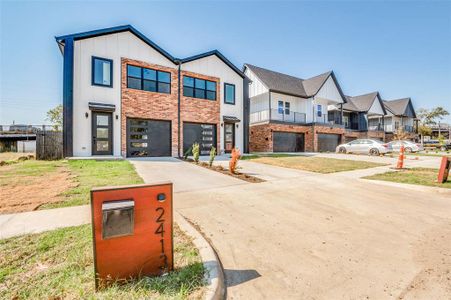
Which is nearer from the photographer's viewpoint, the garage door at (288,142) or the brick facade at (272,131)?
the brick facade at (272,131)

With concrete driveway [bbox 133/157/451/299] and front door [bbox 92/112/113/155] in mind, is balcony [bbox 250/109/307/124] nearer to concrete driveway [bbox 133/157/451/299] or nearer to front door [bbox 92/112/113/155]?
front door [bbox 92/112/113/155]

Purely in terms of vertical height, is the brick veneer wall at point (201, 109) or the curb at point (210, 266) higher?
the brick veneer wall at point (201, 109)

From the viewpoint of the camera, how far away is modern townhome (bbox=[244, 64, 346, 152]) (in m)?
22.2

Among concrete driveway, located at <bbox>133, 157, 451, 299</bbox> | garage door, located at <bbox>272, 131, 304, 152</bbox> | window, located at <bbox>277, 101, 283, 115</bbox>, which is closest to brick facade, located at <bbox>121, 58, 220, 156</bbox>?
garage door, located at <bbox>272, 131, 304, 152</bbox>

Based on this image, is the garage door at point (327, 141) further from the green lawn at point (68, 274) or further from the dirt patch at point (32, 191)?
the green lawn at point (68, 274)

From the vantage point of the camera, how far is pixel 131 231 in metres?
2.19

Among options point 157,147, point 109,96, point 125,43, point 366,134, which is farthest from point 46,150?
point 366,134

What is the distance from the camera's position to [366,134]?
3148 centimetres

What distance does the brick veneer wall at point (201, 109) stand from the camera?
15.8 m

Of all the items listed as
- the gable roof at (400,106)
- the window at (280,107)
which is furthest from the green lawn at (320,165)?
the gable roof at (400,106)

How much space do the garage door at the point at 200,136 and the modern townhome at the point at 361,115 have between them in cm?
1954

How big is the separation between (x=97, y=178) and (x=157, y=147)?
25.7ft

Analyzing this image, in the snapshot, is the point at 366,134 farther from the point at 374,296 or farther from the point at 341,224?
the point at 374,296

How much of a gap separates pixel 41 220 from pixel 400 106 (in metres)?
48.9
